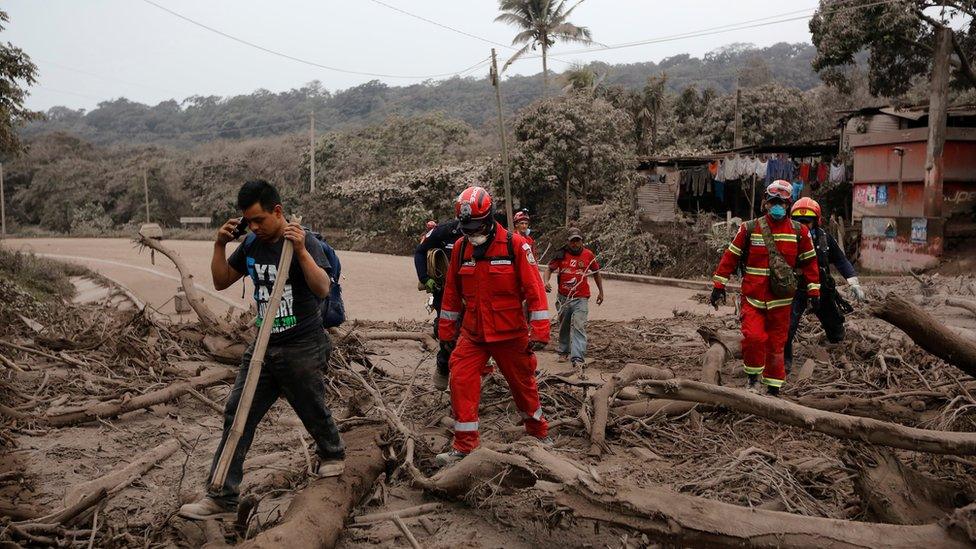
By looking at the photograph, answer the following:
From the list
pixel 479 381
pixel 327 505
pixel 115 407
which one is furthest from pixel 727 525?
pixel 115 407

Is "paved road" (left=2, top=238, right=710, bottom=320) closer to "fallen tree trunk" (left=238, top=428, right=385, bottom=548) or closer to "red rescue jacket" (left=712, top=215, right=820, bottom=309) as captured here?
"fallen tree trunk" (left=238, top=428, right=385, bottom=548)

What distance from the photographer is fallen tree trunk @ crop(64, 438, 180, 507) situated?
13.1 ft

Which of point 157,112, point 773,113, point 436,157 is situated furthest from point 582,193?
point 157,112

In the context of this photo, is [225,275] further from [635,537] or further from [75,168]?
[75,168]

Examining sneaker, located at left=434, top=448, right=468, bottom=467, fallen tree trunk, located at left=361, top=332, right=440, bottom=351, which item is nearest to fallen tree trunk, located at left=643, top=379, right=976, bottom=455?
sneaker, located at left=434, top=448, right=468, bottom=467

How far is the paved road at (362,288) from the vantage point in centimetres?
1455

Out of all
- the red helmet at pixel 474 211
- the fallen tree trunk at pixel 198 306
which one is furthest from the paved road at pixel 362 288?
the red helmet at pixel 474 211

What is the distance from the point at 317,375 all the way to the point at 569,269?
4.87m

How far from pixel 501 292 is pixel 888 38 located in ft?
56.6

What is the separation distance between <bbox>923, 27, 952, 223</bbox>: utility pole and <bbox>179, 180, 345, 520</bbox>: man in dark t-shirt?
703 inches

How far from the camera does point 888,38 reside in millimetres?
17984

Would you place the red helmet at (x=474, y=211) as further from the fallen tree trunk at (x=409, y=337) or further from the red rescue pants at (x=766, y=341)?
the fallen tree trunk at (x=409, y=337)

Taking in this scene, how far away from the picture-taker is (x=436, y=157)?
3831cm

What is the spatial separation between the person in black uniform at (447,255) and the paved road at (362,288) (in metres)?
3.43
